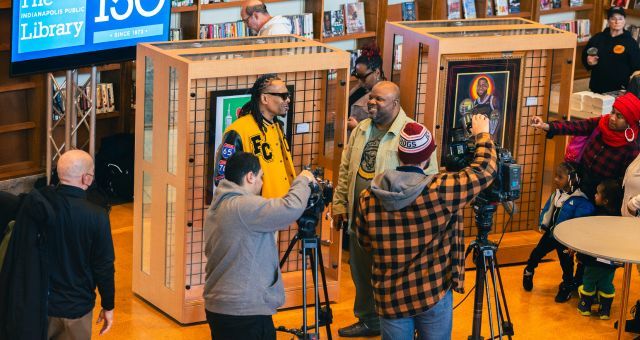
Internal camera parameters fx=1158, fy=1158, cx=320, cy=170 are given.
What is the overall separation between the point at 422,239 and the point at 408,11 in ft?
21.1

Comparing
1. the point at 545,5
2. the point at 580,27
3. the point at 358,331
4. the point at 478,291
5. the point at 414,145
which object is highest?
the point at 545,5

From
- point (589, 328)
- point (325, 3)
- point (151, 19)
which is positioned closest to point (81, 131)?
point (151, 19)

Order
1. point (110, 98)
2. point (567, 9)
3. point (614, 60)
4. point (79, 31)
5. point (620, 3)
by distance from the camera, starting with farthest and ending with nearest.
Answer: point (620, 3)
point (567, 9)
point (614, 60)
point (110, 98)
point (79, 31)

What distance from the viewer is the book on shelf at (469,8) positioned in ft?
38.3

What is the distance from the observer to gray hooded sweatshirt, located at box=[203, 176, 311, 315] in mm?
4965

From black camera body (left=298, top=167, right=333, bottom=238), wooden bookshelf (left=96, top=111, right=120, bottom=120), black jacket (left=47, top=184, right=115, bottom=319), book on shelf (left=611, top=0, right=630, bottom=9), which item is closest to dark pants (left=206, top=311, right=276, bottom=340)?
black jacket (left=47, top=184, right=115, bottom=319)

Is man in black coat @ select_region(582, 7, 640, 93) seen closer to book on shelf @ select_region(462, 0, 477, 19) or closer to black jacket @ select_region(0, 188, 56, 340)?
book on shelf @ select_region(462, 0, 477, 19)

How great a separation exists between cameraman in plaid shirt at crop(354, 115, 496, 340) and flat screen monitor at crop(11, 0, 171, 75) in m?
3.63

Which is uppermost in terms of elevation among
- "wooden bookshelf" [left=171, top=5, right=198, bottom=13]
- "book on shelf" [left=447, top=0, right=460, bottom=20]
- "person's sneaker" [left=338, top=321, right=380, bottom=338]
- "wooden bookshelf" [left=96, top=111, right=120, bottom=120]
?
"book on shelf" [left=447, top=0, right=460, bottom=20]

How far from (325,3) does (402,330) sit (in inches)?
239

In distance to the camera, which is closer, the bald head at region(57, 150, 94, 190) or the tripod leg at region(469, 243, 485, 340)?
the bald head at region(57, 150, 94, 190)

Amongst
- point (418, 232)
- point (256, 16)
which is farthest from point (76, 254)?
point (256, 16)

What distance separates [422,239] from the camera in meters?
5.10

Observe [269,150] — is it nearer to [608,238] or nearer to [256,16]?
[608,238]
